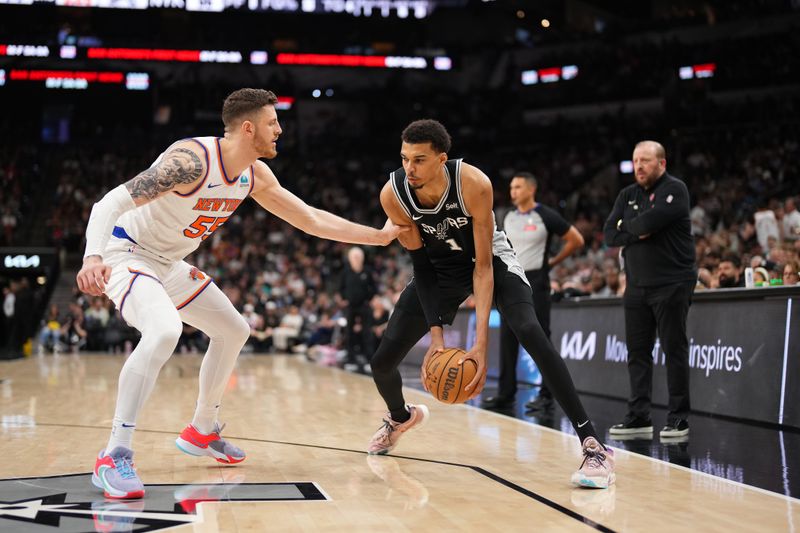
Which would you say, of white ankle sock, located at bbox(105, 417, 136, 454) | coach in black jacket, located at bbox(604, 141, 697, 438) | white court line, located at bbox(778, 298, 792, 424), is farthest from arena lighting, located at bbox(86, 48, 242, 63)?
white ankle sock, located at bbox(105, 417, 136, 454)

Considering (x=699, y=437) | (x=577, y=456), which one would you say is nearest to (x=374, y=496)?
(x=577, y=456)

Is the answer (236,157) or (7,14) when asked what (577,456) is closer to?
(236,157)

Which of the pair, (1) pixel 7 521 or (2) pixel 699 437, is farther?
(2) pixel 699 437

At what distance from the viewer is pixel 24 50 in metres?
26.4

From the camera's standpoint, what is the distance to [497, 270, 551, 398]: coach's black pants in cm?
812

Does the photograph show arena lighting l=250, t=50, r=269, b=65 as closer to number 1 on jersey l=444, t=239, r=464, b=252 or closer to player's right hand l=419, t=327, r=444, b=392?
number 1 on jersey l=444, t=239, r=464, b=252

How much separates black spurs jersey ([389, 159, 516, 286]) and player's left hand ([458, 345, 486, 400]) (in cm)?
64

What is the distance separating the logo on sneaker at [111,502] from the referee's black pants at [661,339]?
2981mm

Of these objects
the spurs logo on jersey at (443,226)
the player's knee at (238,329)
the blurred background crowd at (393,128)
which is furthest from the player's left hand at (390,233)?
the blurred background crowd at (393,128)

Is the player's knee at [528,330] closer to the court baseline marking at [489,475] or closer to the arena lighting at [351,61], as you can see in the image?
the court baseline marking at [489,475]

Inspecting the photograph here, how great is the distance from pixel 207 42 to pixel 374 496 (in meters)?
26.3

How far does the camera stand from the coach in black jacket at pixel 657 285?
6.30 meters

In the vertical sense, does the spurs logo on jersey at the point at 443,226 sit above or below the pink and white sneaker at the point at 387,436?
above

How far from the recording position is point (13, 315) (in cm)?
1744
